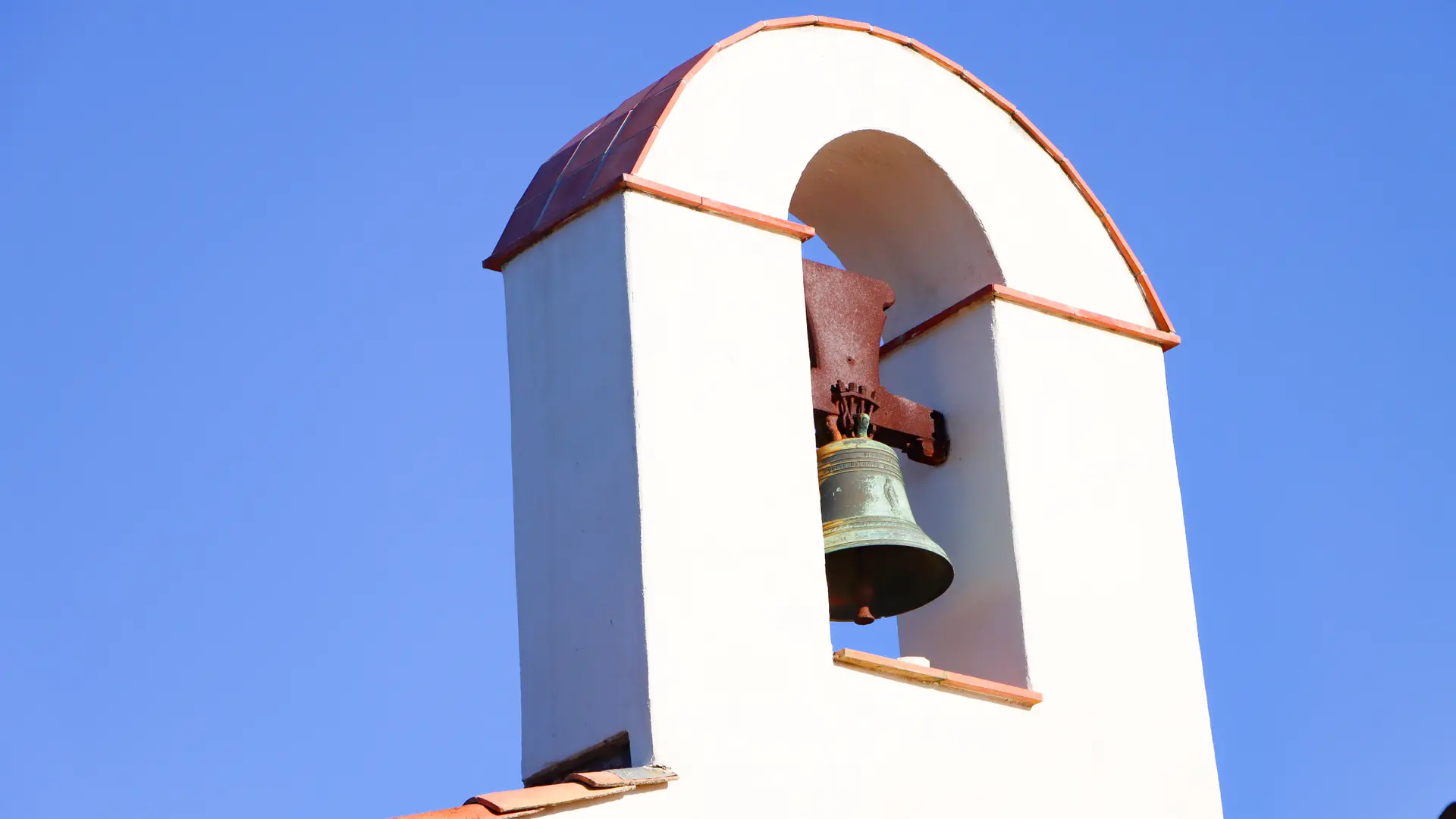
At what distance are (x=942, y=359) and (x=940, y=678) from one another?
1338 millimetres

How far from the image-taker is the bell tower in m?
6.11

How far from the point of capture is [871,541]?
6.79 meters

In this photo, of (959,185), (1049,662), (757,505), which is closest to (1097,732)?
(1049,662)

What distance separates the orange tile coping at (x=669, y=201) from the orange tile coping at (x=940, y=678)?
131 cm

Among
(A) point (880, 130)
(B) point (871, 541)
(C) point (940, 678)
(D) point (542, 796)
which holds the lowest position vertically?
(D) point (542, 796)

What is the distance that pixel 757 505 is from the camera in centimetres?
634

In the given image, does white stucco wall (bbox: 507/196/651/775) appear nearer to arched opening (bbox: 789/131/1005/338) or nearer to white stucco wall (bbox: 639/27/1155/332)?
white stucco wall (bbox: 639/27/1155/332)

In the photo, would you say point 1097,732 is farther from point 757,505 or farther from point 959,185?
point 959,185

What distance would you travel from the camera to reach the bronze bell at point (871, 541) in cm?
686

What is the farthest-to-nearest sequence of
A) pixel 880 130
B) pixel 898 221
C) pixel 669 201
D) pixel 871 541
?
pixel 898 221 → pixel 880 130 → pixel 871 541 → pixel 669 201

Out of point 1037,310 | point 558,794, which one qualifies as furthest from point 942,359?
point 558,794

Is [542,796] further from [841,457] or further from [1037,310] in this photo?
[1037,310]

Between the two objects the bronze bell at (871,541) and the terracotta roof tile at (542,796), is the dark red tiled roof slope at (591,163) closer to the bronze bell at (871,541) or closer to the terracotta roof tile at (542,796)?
the bronze bell at (871,541)

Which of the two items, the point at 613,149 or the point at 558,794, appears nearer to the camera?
the point at 558,794
